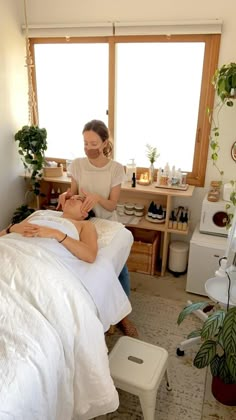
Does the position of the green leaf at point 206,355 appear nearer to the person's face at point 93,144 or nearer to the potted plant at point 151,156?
the person's face at point 93,144

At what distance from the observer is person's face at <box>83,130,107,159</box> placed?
6.20ft

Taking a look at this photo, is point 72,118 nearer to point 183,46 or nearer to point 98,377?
point 183,46

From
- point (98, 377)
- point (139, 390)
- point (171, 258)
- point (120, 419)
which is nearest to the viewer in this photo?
point (98, 377)

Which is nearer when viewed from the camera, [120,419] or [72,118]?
[120,419]

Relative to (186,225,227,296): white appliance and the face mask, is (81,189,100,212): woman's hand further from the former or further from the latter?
(186,225,227,296): white appliance

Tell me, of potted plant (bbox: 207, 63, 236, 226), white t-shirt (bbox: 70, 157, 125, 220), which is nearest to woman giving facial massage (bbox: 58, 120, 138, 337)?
white t-shirt (bbox: 70, 157, 125, 220)

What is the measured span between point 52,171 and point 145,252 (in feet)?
3.66

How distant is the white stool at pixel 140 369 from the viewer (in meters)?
1.35

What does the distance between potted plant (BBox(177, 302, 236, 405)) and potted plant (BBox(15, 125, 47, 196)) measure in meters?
1.86

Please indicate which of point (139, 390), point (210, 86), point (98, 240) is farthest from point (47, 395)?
point (210, 86)

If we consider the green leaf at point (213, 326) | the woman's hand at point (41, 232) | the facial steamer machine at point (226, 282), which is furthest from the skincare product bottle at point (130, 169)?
the green leaf at point (213, 326)

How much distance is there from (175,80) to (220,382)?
2.15m

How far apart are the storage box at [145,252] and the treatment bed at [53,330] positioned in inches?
44.0

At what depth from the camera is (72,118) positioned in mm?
2977
